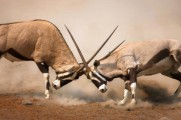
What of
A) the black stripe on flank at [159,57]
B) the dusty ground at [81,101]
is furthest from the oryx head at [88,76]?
the black stripe on flank at [159,57]

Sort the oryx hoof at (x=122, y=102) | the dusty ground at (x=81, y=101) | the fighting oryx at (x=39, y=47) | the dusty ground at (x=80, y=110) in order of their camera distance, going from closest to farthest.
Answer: the dusty ground at (x=80, y=110), the dusty ground at (x=81, y=101), the oryx hoof at (x=122, y=102), the fighting oryx at (x=39, y=47)

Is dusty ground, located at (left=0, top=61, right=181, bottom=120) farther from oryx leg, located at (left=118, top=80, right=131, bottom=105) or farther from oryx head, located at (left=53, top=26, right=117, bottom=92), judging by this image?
oryx head, located at (left=53, top=26, right=117, bottom=92)

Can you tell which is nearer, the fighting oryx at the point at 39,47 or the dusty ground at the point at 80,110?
the dusty ground at the point at 80,110

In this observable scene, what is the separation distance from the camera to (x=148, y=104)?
12602mm

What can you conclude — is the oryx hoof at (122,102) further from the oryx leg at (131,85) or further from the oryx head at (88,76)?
the oryx head at (88,76)

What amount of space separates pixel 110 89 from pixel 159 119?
4.26m

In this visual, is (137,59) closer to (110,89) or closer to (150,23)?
(110,89)

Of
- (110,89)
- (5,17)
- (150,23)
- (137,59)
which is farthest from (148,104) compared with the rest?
(5,17)

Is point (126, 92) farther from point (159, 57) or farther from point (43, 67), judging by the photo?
point (43, 67)

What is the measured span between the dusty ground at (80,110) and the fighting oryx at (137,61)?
0.75m

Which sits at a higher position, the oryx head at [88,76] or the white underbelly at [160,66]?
the white underbelly at [160,66]

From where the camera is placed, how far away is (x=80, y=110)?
1150 centimetres

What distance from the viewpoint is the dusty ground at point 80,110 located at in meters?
10.6

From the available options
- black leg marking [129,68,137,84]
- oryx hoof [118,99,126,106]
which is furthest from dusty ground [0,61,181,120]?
black leg marking [129,68,137,84]
